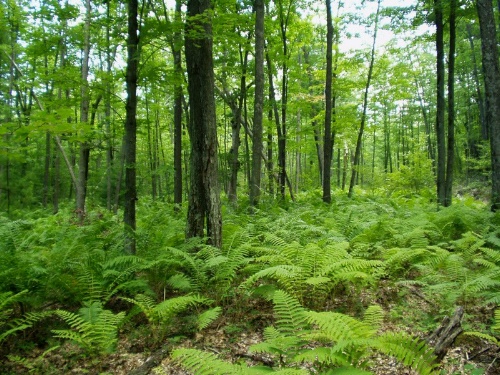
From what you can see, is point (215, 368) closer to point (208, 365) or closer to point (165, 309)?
point (208, 365)

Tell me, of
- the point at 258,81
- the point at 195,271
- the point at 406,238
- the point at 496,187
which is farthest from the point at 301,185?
the point at 195,271

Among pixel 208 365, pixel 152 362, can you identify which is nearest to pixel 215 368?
pixel 208 365

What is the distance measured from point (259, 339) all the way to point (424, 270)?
8.69ft

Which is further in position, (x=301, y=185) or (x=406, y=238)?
(x=301, y=185)

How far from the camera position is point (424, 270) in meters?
4.51

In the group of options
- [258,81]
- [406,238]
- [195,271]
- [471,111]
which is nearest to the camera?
[195,271]

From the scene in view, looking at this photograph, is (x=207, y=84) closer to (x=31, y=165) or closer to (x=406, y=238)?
(x=406, y=238)

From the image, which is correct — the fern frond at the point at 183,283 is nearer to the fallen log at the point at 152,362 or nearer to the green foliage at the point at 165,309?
the green foliage at the point at 165,309

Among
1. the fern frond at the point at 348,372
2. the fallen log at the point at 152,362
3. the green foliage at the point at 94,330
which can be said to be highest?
the fern frond at the point at 348,372

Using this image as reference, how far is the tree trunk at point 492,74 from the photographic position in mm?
7102

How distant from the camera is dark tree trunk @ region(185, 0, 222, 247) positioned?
5.00 metres

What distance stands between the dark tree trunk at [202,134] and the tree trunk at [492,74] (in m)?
6.36

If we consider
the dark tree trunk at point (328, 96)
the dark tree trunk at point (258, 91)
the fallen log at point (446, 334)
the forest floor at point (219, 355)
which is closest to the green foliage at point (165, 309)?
the forest floor at point (219, 355)

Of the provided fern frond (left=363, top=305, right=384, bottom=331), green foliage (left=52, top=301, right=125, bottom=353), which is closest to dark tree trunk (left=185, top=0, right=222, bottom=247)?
green foliage (left=52, top=301, right=125, bottom=353)
